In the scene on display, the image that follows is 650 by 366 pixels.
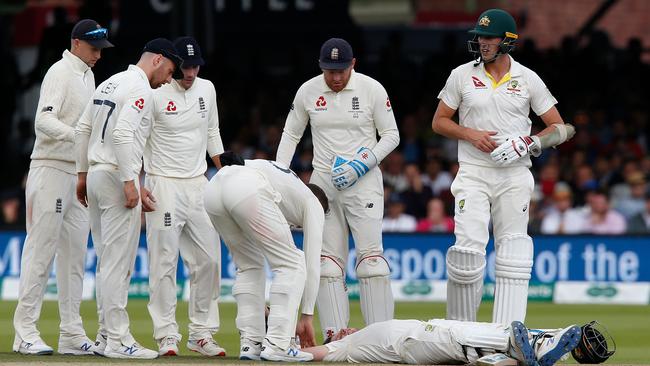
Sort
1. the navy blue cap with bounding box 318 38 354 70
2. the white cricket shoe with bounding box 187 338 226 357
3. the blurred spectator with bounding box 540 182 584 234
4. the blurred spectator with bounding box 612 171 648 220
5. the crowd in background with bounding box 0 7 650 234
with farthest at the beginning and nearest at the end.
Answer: the blurred spectator with bounding box 612 171 648 220, the crowd in background with bounding box 0 7 650 234, the blurred spectator with bounding box 540 182 584 234, the navy blue cap with bounding box 318 38 354 70, the white cricket shoe with bounding box 187 338 226 357

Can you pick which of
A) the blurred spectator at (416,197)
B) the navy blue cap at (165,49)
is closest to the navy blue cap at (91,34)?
the navy blue cap at (165,49)

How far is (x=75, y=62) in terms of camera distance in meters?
8.44

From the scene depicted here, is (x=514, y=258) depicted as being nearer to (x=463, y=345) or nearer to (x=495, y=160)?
(x=495, y=160)

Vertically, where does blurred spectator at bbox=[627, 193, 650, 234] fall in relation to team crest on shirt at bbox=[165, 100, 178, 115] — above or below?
below

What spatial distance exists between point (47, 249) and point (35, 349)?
0.57 metres

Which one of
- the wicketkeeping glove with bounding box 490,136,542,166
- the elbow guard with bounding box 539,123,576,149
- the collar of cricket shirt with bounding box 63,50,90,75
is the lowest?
the wicketkeeping glove with bounding box 490,136,542,166

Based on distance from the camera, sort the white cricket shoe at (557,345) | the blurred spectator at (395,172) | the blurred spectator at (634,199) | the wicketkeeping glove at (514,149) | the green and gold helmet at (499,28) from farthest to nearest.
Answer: the blurred spectator at (395,172) → the blurred spectator at (634,199) → the green and gold helmet at (499,28) → the wicketkeeping glove at (514,149) → the white cricket shoe at (557,345)

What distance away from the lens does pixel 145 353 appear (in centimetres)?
803

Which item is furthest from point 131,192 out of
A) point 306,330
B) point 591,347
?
point 591,347

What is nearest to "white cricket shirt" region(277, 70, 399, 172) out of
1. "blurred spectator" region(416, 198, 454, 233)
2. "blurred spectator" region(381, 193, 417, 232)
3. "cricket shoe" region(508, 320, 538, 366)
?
"cricket shoe" region(508, 320, 538, 366)

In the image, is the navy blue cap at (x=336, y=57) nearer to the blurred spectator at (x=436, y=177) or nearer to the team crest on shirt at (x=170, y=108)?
the team crest on shirt at (x=170, y=108)

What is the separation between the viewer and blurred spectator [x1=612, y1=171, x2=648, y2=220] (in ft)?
47.8

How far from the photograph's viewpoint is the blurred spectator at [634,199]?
14.6 m

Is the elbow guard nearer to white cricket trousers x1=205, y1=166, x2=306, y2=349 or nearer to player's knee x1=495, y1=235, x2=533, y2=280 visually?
player's knee x1=495, y1=235, x2=533, y2=280
